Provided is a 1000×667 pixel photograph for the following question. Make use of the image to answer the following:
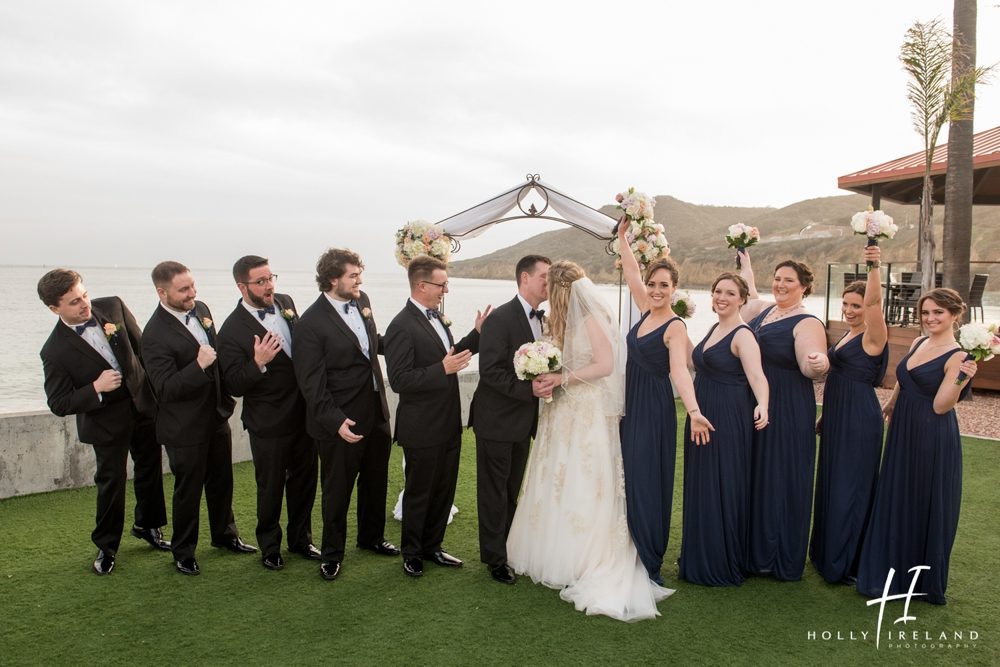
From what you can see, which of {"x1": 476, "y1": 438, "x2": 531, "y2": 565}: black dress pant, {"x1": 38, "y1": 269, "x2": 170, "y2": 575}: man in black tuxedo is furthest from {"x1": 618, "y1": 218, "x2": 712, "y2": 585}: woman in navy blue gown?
{"x1": 38, "y1": 269, "x2": 170, "y2": 575}: man in black tuxedo

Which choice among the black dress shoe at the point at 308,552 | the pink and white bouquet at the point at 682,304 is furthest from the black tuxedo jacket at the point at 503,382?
the black dress shoe at the point at 308,552

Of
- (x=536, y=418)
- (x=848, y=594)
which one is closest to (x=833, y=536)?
(x=848, y=594)

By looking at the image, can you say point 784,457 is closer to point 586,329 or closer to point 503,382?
point 586,329

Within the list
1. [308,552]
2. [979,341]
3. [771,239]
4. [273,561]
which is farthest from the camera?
[771,239]

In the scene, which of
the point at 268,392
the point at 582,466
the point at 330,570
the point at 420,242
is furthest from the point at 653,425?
the point at 420,242

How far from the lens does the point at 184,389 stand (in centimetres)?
429

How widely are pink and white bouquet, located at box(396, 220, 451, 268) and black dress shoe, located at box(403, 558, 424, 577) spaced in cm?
234

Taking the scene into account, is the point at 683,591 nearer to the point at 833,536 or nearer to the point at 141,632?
the point at 833,536

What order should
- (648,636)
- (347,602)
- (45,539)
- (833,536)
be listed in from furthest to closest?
(45,539)
(833,536)
(347,602)
(648,636)

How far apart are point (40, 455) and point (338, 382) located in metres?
3.59

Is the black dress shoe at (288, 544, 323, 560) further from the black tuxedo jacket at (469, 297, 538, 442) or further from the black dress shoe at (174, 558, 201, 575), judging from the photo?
the black tuxedo jacket at (469, 297, 538, 442)

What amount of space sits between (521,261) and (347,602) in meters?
2.27

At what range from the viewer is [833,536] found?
4.43 m

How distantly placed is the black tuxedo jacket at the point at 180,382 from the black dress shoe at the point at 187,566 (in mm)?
765
